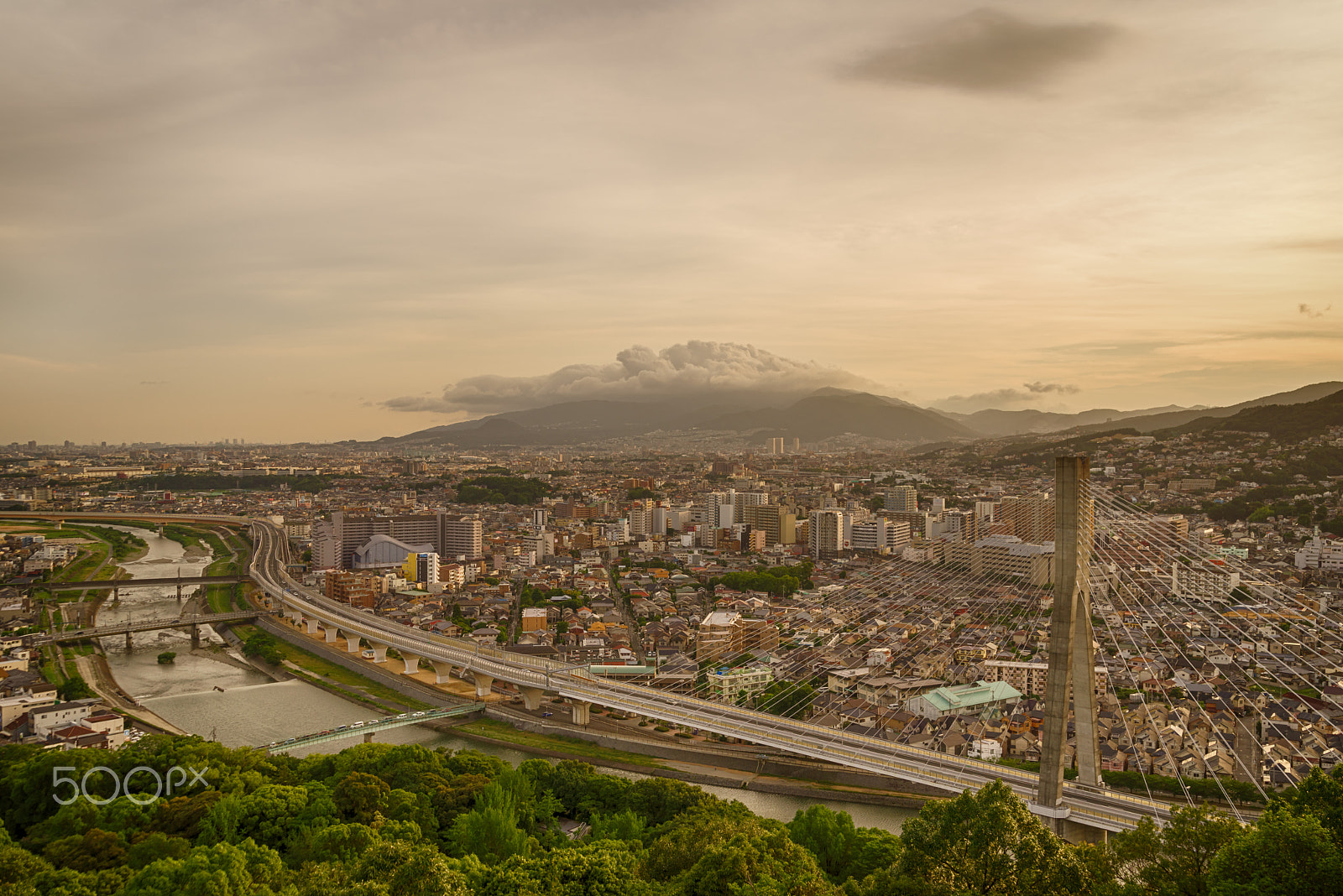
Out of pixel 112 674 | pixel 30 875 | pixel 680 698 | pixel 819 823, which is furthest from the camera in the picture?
pixel 112 674

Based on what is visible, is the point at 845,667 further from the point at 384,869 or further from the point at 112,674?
the point at 112,674

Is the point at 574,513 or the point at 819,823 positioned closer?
the point at 819,823

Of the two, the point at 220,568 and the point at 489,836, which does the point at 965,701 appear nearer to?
the point at 489,836

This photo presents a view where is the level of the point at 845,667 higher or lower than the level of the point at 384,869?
lower

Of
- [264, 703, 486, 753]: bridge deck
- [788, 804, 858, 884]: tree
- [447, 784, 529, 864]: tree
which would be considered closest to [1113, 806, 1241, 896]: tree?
[788, 804, 858, 884]: tree

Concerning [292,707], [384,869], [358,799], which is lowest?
[292,707]

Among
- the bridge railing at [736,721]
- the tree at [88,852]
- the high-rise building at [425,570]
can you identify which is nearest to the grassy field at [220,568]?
the high-rise building at [425,570]

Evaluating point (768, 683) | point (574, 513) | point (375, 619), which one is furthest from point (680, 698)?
point (574, 513)

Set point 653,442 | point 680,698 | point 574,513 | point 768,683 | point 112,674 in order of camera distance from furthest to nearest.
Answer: point 653,442, point 574,513, point 112,674, point 768,683, point 680,698
